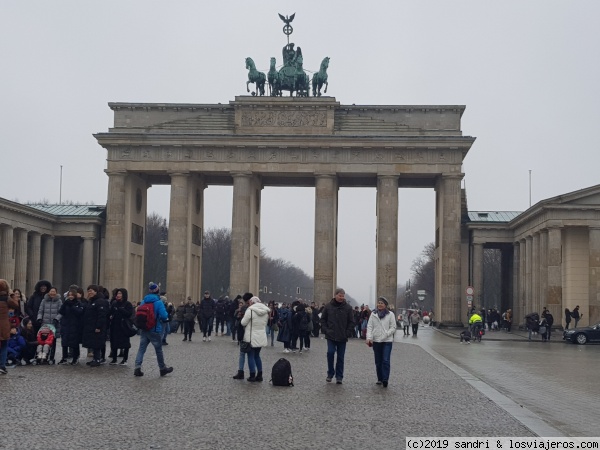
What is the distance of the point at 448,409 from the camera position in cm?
1520

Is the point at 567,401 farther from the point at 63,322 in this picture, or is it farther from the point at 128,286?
the point at 128,286

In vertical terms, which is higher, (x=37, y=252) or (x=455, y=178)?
(x=455, y=178)

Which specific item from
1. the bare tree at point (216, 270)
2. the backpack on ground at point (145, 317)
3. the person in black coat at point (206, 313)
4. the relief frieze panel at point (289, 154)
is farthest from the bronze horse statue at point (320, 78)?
the bare tree at point (216, 270)

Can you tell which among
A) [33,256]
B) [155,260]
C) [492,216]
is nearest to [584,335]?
[492,216]

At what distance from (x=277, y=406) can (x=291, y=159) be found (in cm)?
5277

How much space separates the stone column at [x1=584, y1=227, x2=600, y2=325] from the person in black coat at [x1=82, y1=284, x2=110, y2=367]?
37.8 metres

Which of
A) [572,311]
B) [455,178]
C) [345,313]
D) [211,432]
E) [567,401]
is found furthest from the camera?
[455,178]

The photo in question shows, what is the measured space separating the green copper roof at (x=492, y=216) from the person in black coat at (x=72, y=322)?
53286 millimetres

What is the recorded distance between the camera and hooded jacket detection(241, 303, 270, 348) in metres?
19.6

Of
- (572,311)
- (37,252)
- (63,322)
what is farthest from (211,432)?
(37,252)

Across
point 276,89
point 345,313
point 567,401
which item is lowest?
point 567,401

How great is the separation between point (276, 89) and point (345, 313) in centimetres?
5091

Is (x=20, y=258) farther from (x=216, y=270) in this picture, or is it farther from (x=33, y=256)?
(x=216, y=270)

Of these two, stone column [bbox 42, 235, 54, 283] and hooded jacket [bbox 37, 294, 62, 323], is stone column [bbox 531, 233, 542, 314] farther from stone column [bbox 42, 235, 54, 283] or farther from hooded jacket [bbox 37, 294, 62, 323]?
hooded jacket [bbox 37, 294, 62, 323]
